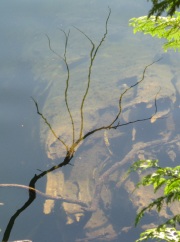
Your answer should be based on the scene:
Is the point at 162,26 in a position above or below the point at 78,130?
above

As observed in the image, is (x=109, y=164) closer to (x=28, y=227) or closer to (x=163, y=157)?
(x=163, y=157)

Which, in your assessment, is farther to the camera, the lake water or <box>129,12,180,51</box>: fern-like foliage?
the lake water

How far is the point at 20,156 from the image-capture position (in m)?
17.2

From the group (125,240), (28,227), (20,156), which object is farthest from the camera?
(20,156)

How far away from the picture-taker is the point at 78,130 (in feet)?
53.8

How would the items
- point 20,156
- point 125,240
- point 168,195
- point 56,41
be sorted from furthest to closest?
point 56,41
point 20,156
point 125,240
point 168,195

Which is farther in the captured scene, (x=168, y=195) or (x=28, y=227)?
(x=28, y=227)

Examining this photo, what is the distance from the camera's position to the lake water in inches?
565

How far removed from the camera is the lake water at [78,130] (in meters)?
14.3

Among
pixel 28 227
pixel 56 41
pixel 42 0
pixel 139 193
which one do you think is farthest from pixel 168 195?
pixel 42 0

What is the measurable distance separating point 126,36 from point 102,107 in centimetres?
1017

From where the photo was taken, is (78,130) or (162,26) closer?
(162,26)

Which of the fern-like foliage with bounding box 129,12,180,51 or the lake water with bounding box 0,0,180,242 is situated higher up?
the fern-like foliage with bounding box 129,12,180,51

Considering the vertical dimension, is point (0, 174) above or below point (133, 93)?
below
